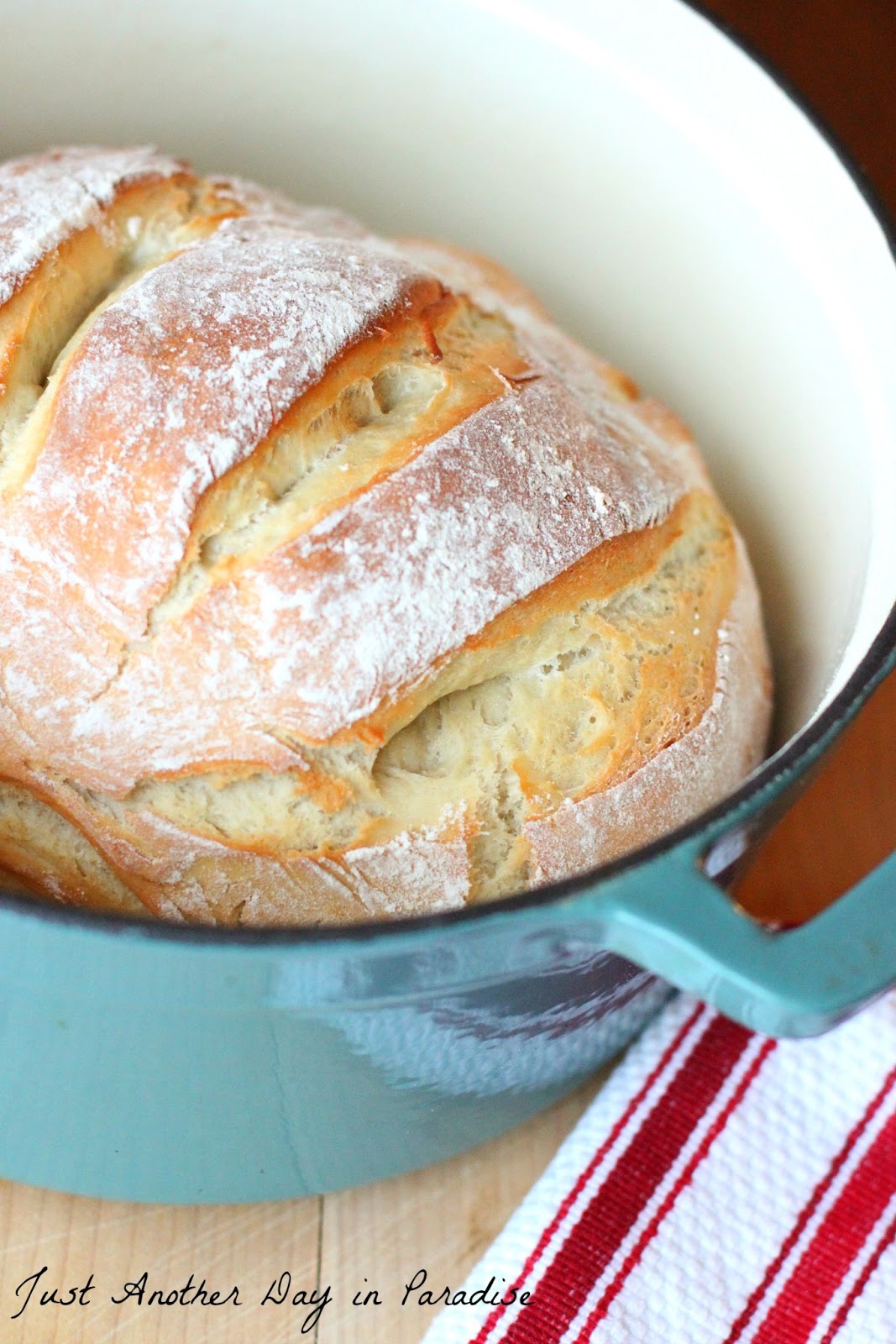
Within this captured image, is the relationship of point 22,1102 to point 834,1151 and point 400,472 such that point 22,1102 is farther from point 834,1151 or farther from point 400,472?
point 834,1151

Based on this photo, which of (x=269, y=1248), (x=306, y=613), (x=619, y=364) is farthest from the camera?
(x=619, y=364)

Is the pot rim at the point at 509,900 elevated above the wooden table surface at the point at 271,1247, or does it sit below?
above

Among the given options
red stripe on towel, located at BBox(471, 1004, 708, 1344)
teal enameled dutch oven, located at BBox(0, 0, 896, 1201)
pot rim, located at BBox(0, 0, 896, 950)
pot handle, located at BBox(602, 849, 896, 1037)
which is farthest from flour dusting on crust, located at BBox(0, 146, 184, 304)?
red stripe on towel, located at BBox(471, 1004, 708, 1344)

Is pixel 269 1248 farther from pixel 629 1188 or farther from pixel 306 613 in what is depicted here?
pixel 306 613

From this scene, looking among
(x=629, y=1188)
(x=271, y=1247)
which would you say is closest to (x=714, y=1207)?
(x=629, y=1188)

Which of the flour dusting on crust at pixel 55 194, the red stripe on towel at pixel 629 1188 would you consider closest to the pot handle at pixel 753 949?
the red stripe on towel at pixel 629 1188

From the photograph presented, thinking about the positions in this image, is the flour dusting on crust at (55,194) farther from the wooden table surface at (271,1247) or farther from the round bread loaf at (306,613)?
the wooden table surface at (271,1247)

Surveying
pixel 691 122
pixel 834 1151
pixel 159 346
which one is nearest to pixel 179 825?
pixel 159 346
